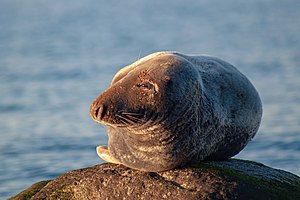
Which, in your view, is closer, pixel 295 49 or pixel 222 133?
pixel 222 133

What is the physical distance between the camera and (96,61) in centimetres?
2902

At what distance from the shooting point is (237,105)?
9930mm

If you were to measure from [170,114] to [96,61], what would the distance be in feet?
66.9

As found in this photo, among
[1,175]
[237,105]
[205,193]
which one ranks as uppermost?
[237,105]

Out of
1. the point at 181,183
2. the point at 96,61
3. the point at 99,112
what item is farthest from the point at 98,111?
the point at 96,61

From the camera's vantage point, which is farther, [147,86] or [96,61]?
[96,61]

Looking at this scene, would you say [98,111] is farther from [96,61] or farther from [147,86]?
[96,61]

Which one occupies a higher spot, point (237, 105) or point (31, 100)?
point (237, 105)

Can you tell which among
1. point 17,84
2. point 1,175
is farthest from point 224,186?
point 17,84

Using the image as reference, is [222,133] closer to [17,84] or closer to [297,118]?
[297,118]

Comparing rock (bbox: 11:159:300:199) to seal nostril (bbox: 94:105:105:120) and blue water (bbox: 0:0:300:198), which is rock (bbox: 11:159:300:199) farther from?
blue water (bbox: 0:0:300:198)

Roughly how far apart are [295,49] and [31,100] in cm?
1109

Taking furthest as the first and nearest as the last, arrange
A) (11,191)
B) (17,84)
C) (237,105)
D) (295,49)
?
(295,49) < (17,84) < (11,191) < (237,105)

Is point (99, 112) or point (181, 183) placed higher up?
point (99, 112)
